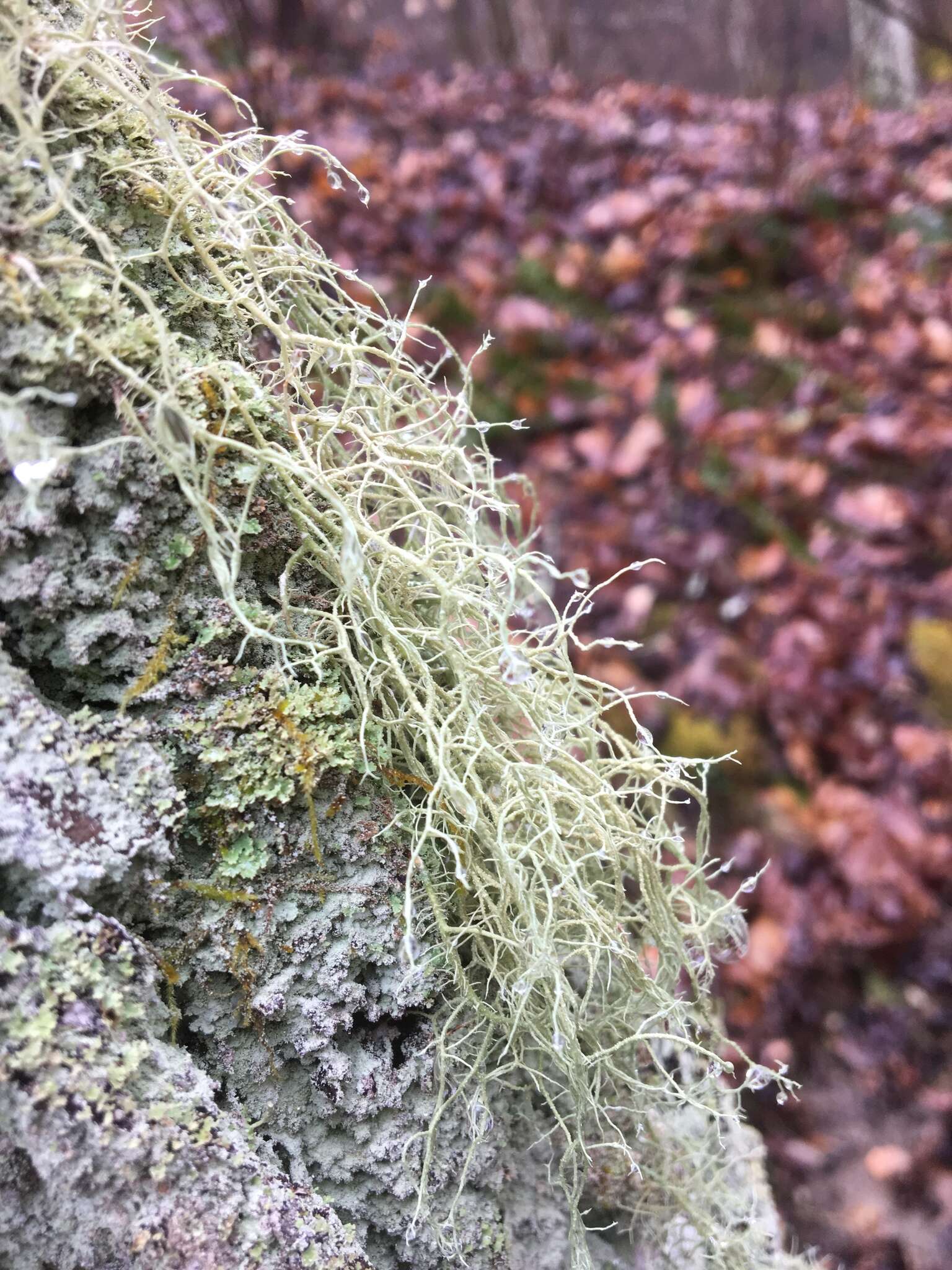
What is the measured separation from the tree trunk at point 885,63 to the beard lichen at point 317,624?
426 centimetres

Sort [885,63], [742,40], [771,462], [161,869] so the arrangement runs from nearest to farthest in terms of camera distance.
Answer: [161,869] → [771,462] → [885,63] → [742,40]

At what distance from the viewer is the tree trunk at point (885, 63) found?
400cm

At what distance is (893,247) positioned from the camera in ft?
9.34

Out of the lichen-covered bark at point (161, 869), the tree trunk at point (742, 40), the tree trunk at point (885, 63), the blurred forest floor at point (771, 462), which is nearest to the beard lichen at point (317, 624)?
the lichen-covered bark at point (161, 869)

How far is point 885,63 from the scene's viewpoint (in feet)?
13.5

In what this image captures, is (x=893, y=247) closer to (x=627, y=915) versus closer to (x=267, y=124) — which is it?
(x=267, y=124)

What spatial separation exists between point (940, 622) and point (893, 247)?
140cm

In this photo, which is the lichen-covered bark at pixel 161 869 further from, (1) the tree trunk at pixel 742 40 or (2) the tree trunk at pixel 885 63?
(1) the tree trunk at pixel 742 40

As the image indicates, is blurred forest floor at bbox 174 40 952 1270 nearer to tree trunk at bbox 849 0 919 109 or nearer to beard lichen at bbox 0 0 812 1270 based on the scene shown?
tree trunk at bbox 849 0 919 109

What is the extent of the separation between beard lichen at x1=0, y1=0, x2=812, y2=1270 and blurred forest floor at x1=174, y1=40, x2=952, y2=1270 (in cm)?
111

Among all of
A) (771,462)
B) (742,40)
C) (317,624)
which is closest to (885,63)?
(742,40)

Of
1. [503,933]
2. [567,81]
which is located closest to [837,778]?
[503,933]

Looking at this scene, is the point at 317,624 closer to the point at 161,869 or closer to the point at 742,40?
the point at 161,869

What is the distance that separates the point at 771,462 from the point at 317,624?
6.69 feet
